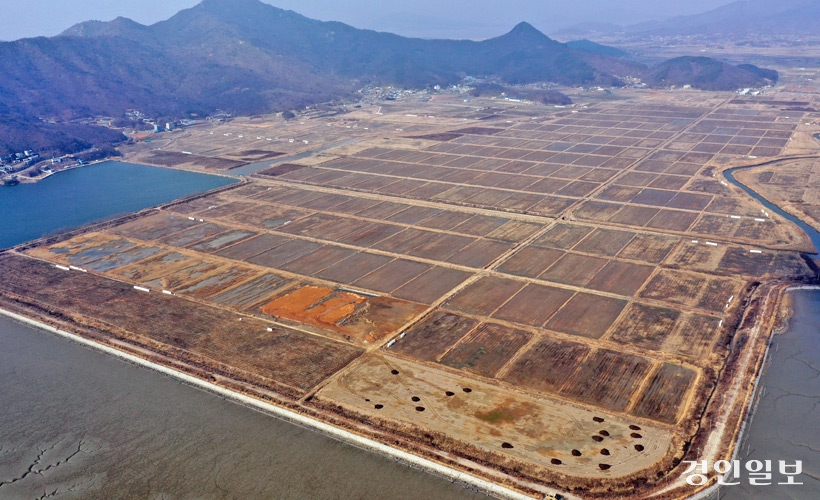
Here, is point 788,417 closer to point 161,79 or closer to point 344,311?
point 344,311

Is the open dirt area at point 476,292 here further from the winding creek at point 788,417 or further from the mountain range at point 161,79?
the mountain range at point 161,79

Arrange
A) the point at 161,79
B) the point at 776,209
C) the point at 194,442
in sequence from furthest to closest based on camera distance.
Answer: the point at 161,79 < the point at 776,209 < the point at 194,442

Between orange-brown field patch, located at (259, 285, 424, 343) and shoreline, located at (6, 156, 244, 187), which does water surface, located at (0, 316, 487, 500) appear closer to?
orange-brown field patch, located at (259, 285, 424, 343)

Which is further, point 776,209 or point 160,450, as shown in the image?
point 776,209

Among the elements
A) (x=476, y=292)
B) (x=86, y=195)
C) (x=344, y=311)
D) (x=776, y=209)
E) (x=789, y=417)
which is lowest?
(x=789, y=417)

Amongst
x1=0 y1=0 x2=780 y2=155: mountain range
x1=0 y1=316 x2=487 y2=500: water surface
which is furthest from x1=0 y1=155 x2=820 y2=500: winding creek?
x1=0 y1=0 x2=780 y2=155: mountain range

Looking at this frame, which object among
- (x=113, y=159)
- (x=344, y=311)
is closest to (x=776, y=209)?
(x=344, y=311)

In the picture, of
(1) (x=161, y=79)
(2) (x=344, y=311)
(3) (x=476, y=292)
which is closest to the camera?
(2) (x=344, y=311)
